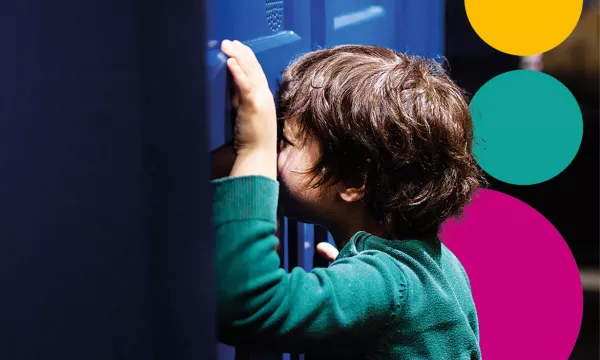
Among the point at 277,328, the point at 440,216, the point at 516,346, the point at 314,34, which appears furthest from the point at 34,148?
the point at 516,346

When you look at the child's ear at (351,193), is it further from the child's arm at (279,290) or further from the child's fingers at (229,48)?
the child's fingers at (229,48)

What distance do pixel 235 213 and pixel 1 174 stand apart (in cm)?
34

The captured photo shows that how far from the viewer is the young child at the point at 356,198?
2.76 ft

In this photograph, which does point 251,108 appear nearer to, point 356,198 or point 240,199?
point 240,199

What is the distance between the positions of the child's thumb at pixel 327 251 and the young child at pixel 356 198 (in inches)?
9.0

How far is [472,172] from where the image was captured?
113cm

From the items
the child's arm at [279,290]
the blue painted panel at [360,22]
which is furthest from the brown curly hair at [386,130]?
the blue painted panel at [360,22]

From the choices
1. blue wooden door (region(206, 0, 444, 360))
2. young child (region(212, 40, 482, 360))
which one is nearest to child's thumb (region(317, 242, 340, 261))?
blue wooden door (region(206, 0, 444, 360))

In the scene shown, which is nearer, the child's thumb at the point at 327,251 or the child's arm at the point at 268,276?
the child's arm at the point at 268,276

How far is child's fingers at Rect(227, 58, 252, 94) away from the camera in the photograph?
822 millimetres

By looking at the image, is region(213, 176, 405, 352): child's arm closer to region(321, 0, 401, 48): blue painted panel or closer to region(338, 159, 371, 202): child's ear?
region(338, 159, 371, 202): child's ear

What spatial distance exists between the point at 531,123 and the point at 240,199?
0.94 metres

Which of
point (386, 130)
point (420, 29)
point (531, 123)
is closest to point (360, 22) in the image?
point (420, 29)

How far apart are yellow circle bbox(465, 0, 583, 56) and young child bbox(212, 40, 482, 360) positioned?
0.44 meters
